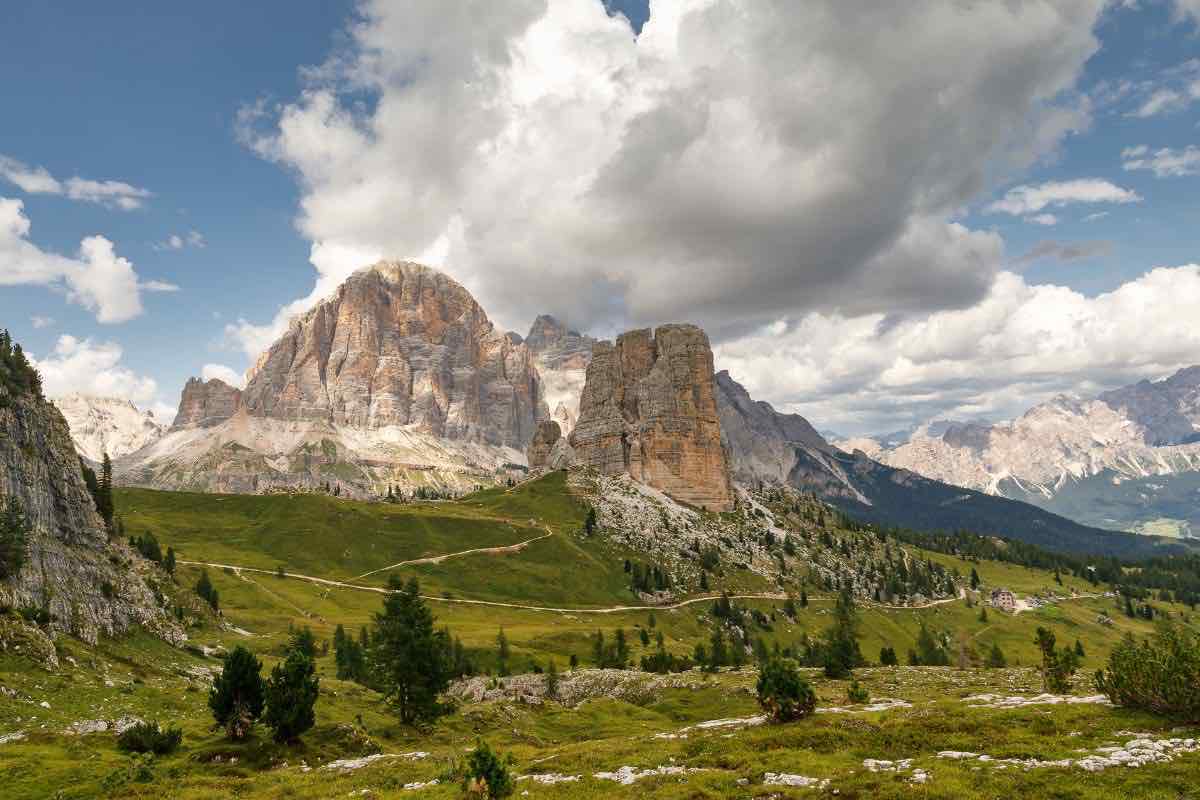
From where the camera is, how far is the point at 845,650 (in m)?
100

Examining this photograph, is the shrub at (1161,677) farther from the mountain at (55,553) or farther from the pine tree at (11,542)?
the pine tree at (11,542)

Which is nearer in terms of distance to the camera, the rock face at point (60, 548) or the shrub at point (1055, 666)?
the shrub at point (1055, 666)

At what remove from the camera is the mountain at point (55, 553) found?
65.2 meters

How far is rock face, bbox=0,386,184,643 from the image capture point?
6856 cm

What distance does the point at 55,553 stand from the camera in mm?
75750

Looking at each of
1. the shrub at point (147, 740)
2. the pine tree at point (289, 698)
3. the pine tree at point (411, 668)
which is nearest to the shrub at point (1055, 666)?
the pine tree at point (411, 668)

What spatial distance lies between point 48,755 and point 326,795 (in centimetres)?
1844

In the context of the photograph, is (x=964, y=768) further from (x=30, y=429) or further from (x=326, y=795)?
(x=30, y=429)

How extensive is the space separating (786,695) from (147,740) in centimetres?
4651

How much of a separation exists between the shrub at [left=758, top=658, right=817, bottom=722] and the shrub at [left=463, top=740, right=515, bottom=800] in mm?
25724

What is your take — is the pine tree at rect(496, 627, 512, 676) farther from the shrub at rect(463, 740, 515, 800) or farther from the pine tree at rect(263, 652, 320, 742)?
the shrub at rect(463, 740, 515, 800)

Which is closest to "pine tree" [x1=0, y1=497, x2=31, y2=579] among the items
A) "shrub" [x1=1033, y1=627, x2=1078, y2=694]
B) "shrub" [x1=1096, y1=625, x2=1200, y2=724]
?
"shrub" [x1=1096, y1=625, x2=1200, y2=724]

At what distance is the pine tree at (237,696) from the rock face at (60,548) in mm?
27172

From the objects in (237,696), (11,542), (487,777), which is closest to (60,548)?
(11,542)
